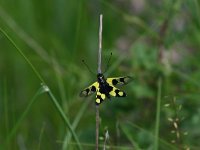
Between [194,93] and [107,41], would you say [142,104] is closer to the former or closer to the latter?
[194,93]

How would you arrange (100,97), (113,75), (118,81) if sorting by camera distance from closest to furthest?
1. (100,97)
2. (118,81)
3. (113,75)

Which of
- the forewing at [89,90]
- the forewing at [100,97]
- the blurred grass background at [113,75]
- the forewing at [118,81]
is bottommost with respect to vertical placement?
the forewing at [100,97]

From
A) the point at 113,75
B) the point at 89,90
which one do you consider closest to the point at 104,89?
the point at 89,90

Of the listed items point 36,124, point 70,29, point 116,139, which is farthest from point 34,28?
point 116,139

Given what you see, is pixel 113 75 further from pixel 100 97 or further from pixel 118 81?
pixel 100 97

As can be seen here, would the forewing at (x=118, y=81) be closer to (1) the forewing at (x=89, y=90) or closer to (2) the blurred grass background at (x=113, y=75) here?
(1) the forewing at (x=89, y=90)

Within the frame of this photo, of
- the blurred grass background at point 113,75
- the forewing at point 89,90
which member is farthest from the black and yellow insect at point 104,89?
the blurred grass background at point 113,75

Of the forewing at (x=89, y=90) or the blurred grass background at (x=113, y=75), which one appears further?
the blurred grass background at (x=113, y=75)

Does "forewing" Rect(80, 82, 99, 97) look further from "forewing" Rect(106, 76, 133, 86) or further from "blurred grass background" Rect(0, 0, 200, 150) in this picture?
"blurred grass background" Rect(0, 0, 200, 150)

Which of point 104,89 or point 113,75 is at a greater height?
point 113,75
